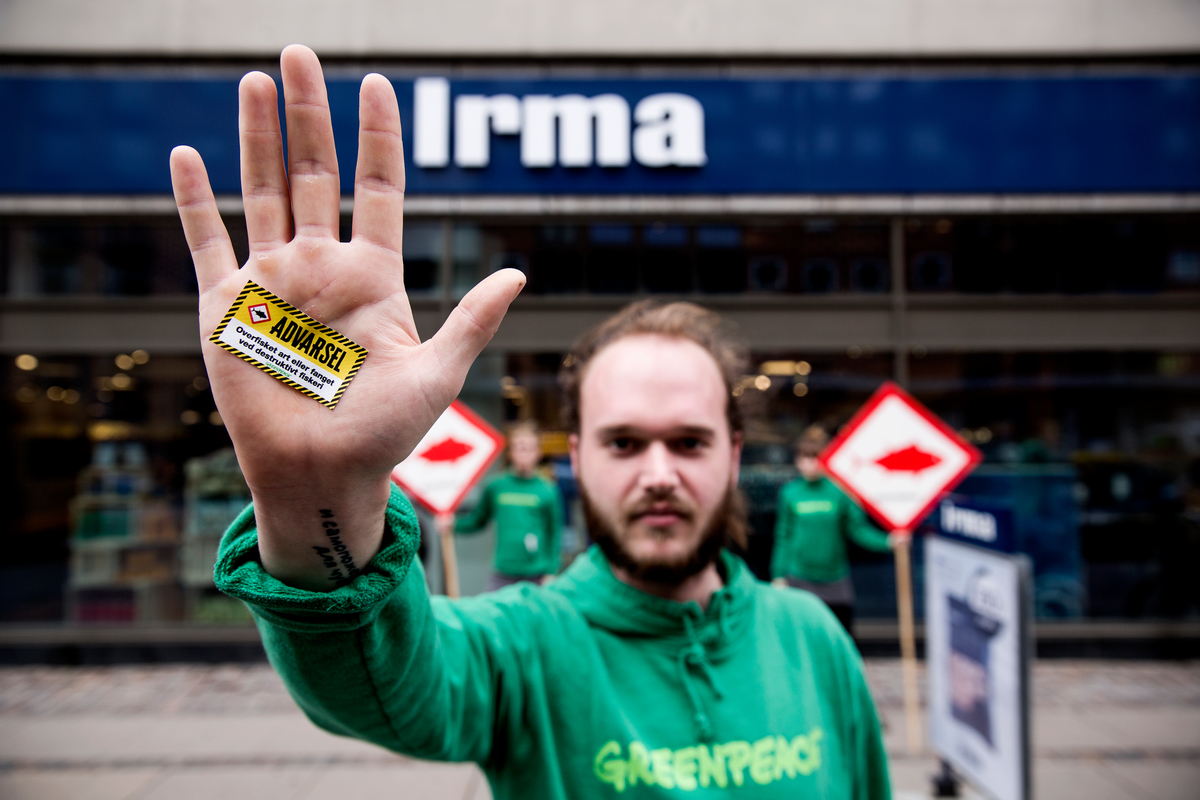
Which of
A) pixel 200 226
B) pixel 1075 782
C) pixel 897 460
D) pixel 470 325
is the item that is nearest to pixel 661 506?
pixel 470 325

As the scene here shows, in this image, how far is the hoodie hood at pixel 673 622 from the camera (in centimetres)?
138

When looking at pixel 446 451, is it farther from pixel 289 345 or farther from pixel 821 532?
pixel 289 345

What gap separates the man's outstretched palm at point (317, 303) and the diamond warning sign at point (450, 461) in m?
4.04

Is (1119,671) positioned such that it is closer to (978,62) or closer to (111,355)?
(978,62)

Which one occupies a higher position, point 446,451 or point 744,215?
point 744,215

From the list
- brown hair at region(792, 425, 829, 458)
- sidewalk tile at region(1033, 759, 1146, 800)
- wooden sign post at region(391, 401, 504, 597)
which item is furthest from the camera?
brown hair at region(792, 425, 829, 458)

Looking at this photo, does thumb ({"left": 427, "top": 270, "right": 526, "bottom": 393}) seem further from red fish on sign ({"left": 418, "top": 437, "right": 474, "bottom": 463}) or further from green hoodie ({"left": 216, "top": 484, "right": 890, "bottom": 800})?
red fish on sign ({"left": 418, "top": 437, "right": 474, "bottom": 463})

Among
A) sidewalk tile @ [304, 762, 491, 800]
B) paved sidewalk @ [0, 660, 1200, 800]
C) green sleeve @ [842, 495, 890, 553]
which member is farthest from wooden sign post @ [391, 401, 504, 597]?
green sleeve @ [842, 495, 890, 553]

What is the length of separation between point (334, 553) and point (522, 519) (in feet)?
16.7

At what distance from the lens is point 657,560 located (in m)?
1.36

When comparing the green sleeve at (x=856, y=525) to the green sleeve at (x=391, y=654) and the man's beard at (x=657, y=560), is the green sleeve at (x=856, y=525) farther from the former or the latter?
the green sleeve at (x=391, y=654)

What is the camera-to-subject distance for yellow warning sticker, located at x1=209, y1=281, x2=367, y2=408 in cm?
96

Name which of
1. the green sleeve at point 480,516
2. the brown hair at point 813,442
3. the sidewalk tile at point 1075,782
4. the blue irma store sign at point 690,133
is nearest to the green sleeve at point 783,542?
the brown hair at point 813,442

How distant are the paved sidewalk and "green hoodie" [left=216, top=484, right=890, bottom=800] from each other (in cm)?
265
